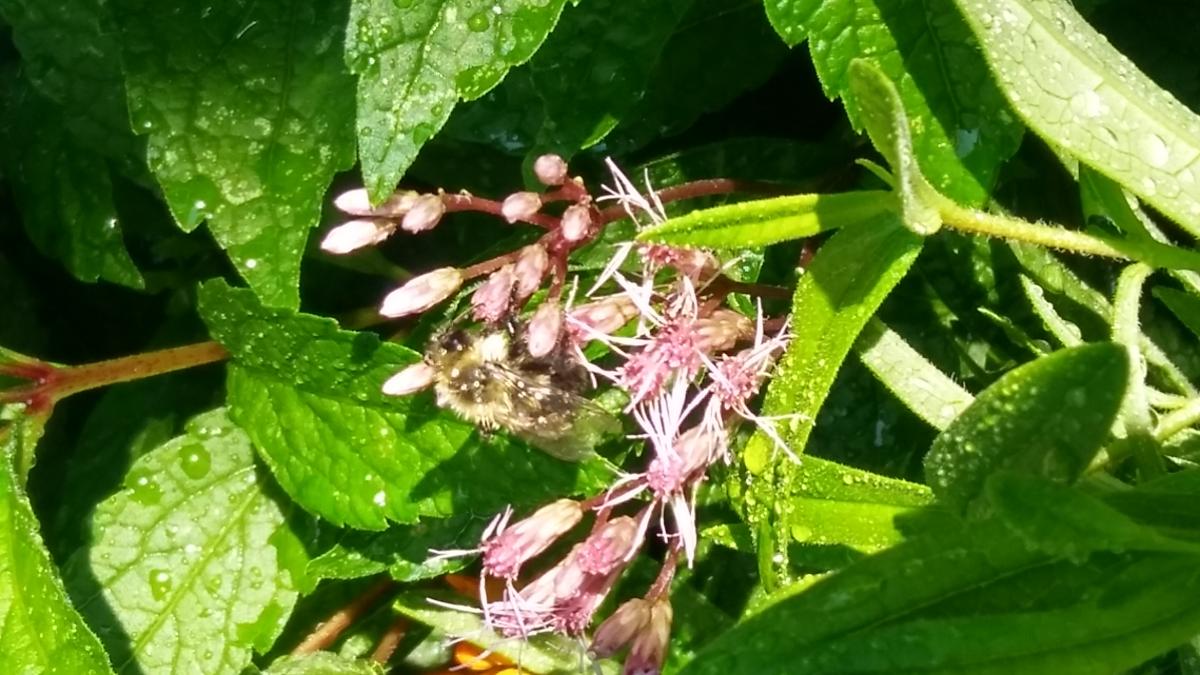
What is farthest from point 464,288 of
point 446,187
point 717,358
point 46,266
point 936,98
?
point 46,266

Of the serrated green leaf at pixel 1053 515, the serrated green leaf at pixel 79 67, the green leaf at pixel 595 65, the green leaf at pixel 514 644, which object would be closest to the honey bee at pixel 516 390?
the green leaf at pixel 595 65

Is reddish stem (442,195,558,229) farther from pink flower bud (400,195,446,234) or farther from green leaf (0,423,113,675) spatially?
green leaf (0,423,113,675)

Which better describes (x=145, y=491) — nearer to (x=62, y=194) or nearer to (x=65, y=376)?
(x=65, y=376)

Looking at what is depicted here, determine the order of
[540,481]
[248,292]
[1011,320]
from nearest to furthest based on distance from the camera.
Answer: [540,481] → [248,292] → [1011,320]

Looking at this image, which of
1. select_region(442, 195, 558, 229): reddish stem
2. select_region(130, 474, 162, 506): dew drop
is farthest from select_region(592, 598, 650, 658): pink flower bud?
select_region(130, 474, 162, 506): dew drop

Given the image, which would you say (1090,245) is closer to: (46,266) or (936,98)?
(936,98)
